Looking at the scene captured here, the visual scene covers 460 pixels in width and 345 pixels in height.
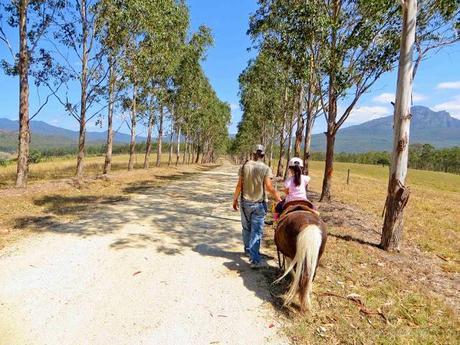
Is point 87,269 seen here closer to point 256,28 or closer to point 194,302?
point 194,302

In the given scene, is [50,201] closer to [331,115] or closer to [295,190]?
[295,190]

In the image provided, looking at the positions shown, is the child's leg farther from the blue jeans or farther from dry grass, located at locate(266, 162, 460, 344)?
dry grass, located at locate(266, 162, 460, 344)

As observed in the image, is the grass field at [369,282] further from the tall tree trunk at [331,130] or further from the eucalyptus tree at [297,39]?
the eucalyptus tree at [297,39]

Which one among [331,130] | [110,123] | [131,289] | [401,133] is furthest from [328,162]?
[110,123]

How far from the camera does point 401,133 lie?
9414mm

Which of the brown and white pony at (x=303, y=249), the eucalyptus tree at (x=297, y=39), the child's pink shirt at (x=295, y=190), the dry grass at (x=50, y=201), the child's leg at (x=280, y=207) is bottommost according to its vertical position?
the dry grass at (x=50, y=201)

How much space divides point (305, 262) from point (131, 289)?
3320 mm

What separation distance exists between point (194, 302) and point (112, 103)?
21702mm

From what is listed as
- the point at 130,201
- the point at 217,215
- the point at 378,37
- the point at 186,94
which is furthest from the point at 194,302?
the point at 186,94

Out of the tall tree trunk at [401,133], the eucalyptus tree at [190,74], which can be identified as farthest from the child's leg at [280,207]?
the eucalyptus tree at [190,74]

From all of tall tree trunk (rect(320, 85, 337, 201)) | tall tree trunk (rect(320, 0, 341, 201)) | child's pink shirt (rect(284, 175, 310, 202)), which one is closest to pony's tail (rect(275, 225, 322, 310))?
child's pink shirt (rect(284, 175, 310, 202))

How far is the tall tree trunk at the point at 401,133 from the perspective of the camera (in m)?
9.30

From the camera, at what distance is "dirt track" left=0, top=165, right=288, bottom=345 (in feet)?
17.3

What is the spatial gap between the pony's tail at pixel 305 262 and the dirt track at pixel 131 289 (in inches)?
22.5
